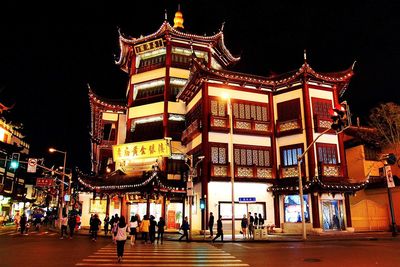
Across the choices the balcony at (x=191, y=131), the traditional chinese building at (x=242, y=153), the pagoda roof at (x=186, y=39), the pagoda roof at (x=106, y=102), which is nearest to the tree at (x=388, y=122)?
the traditional chinese building at (x=242, y=153)

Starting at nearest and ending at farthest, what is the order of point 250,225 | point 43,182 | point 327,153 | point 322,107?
point 250,225 < point 327,153 < point 322,107 < point 43,182

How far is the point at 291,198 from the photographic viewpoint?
3073 cm

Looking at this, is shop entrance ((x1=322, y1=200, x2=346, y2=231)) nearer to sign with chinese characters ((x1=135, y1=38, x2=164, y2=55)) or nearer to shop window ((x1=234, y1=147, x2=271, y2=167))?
shop window ((x1=234, y1=147, x2=271, y2=167))

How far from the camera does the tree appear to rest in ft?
100

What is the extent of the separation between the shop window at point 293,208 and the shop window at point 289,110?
23.3 ft

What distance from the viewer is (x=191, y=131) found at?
33.7 meters

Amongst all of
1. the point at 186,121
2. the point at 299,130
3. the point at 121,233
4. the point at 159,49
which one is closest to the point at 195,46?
the point at 159,49

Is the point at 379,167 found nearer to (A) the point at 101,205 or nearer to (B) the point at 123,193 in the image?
(B) the point at 123,193

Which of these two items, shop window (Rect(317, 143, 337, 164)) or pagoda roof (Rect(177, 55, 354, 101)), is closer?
shop window (Rect(317, 143, 337, 164))

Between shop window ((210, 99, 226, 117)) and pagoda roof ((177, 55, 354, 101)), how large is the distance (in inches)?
83.5

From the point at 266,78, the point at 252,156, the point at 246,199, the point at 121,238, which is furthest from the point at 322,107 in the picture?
the point at 121,238

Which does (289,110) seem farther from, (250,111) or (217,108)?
(217,108)

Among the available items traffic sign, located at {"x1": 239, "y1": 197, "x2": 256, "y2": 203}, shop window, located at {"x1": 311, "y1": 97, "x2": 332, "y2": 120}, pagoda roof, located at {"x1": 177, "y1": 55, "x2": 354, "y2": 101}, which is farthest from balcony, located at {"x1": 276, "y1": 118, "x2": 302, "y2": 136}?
traffic sign, located at {"x1": 239, "y1": 197, "x2": 256, "y2": 203}

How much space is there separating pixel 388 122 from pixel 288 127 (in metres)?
8.50
